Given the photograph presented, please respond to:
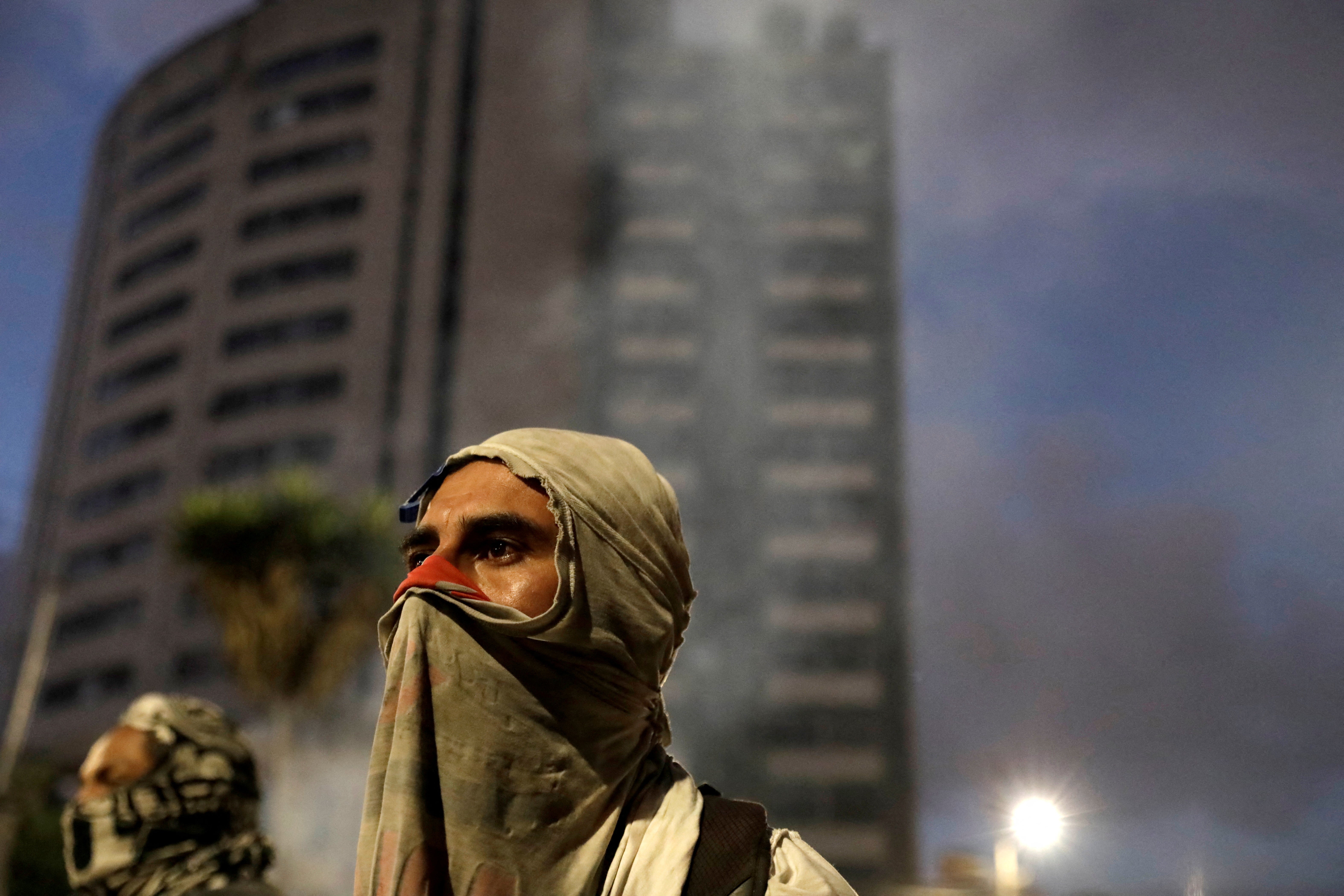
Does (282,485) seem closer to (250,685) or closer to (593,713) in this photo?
(250,685)

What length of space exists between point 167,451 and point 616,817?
43.7 metres

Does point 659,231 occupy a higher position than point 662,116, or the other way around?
point 662,116

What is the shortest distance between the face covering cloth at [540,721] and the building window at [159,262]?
4658cm

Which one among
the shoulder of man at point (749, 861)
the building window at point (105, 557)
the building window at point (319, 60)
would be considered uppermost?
the building window at point (319, 60)

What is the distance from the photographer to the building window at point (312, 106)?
139 ft

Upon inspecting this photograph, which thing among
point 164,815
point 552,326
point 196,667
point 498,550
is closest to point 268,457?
point 196,667

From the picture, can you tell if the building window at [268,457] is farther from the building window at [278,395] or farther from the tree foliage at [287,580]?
the tree foliage at [287,580]

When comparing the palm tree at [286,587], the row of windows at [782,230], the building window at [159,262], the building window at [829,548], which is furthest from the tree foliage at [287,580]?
the building window at [159,262]

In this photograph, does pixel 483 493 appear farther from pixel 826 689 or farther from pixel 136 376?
pixel 136 376

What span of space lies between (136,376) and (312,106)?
1281 centimetres

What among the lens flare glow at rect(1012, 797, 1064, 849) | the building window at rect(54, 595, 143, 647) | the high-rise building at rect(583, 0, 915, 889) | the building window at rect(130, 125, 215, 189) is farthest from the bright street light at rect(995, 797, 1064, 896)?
the building window at rect(130, 125, 215, 189)

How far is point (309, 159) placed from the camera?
4294cm

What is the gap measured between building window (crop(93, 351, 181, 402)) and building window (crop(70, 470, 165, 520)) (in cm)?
385

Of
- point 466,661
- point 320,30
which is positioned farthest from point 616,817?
point 320,30
